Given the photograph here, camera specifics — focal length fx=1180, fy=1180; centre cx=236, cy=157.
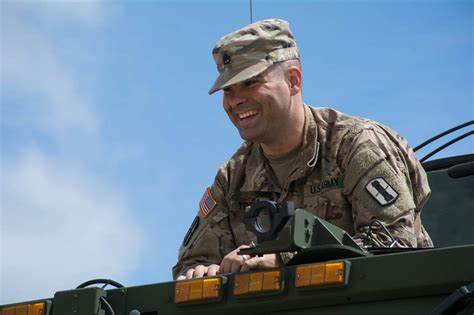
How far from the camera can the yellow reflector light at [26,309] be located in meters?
4.70

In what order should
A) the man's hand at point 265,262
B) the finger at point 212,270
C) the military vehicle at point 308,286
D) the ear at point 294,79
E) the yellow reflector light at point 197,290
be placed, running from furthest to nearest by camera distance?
the ear at point 294,79, the finger at point 212,270, the man's hand at point 265,262, the yellow reflector light at point 197,290, the military vehicle at point 308,286

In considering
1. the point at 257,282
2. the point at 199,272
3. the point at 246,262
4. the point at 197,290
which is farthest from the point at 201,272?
the point at 257,282

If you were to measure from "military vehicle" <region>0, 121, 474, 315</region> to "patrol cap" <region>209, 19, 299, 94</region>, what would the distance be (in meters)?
1.31

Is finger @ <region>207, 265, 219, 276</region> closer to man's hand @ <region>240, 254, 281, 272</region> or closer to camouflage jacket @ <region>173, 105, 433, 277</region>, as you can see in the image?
man's hand @ <region>240, 254, 281, 272</region>

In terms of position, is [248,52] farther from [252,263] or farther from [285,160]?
[252,263]

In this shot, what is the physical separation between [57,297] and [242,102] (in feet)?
4.75

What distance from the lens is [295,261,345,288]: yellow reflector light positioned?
400cm

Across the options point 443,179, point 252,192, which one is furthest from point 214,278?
point 443,179

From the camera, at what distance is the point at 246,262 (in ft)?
14.7

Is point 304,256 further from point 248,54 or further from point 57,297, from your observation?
point 248,54

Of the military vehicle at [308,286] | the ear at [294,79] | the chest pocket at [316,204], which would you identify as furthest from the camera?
the ear at [294,79]

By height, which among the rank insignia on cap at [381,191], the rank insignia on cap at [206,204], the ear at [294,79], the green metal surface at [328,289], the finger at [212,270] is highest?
the ear at [294,79]

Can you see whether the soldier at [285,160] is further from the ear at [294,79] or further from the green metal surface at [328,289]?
the green metal surface at [328,289]

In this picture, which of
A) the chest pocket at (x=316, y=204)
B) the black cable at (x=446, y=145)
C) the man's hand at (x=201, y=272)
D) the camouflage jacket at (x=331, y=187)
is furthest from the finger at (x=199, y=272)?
the black cable at (x=446, y=145)
